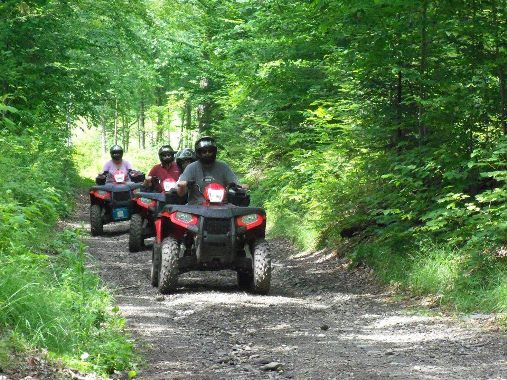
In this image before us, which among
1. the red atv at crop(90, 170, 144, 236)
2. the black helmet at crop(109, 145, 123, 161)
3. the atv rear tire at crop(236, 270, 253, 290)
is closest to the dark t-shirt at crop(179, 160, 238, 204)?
the atv rear tire at crop(236, 270, 253, 290)

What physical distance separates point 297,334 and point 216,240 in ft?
8.23

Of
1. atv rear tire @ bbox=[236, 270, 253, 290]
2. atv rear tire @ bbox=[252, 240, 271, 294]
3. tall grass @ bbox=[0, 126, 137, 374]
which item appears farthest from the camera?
atv rear tire @ bbox=[236, 270, 253, 290]

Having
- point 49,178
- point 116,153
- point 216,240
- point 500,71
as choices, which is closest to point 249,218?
point 216,240

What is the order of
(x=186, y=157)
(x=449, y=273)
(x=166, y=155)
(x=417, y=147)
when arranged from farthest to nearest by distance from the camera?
(x=166, y=155) → (x=186, y=157) → (x=417, y=147) → (x=449, y=273)

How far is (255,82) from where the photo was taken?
1627 cm

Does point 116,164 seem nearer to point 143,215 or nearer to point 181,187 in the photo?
point 143,215

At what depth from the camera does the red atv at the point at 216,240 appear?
919 centimetres

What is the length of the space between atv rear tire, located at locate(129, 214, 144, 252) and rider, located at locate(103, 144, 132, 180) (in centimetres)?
336

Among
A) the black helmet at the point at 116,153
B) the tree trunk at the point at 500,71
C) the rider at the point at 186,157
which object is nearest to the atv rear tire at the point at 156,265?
the rider at the point at 186,157

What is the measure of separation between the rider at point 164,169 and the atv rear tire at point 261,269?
514 cm

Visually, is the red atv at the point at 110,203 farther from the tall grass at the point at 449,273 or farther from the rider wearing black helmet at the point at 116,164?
the tall grass at the point at 449,273

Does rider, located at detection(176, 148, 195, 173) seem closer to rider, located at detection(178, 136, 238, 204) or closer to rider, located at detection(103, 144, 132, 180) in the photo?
rider, located at detection(178, 136, 238, 204)

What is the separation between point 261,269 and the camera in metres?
9.15

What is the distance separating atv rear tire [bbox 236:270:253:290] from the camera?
9766 mm
